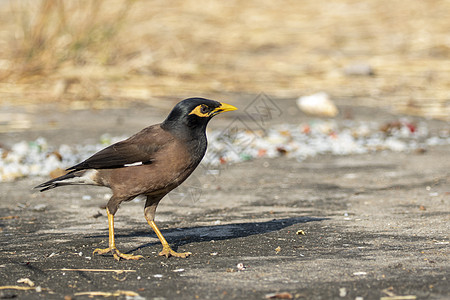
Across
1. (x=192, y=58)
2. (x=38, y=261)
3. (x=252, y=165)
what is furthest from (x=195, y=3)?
(x=38, y=261)

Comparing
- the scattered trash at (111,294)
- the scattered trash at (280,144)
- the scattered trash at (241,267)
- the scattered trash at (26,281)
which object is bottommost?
the scattered trash at (280,144)

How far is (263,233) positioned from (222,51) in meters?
10.1

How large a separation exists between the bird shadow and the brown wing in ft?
1.99

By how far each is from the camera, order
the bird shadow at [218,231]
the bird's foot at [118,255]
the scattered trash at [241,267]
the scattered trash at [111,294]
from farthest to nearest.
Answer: the bird shadow at [218,231], the bird's foot at [118,255], the scattered trash at [241,267], the scattered trash at [111,294]

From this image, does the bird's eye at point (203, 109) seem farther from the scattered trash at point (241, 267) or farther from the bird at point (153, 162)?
the scattered trash at point (241, 267)

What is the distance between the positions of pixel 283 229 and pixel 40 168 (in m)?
3.32

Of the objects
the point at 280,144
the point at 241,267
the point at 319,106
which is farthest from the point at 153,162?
the point at 319,106

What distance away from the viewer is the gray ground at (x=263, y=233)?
3.93 m

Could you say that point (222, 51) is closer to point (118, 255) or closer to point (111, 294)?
point (118, 255)

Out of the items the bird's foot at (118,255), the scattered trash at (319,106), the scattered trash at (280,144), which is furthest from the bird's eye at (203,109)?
the scattered trash at (319,106)

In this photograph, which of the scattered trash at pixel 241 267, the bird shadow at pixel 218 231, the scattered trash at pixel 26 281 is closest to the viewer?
the scattered trash at pixel 26 281

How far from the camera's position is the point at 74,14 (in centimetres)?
1322

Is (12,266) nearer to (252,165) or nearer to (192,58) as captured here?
(252,165)

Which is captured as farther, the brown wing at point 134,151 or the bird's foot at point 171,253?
the brown wing at point 134,151
